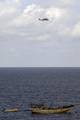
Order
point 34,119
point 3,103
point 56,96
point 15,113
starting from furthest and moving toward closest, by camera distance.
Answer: point 56,96
point 3,103
point 15,113
point 34,119

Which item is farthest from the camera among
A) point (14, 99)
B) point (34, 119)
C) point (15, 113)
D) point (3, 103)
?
point (14, 99)

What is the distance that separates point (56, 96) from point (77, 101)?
22.4 m

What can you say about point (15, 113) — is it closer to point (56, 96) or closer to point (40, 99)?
point (40, 99)

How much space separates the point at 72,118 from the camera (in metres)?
130

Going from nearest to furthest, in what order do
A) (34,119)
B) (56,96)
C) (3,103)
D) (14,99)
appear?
(34,119) → (3,103) → (14,99) → (56,96)

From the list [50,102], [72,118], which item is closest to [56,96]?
[50,102]

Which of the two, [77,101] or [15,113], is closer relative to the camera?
[15,113]

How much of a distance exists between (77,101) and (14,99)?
24.5 metres

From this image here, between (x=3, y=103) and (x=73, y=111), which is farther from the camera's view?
(x=3, y=103)

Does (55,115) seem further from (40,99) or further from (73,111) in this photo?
(40,99)

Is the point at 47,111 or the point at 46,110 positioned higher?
the point at 46,110

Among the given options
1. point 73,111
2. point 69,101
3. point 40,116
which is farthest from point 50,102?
point 40,116

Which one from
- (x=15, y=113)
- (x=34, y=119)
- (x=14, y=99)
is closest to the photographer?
(x=34, y=119)

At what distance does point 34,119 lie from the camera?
128125 mm
